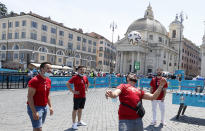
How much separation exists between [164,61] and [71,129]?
74.0m

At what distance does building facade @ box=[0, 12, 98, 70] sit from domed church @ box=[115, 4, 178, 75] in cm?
2130

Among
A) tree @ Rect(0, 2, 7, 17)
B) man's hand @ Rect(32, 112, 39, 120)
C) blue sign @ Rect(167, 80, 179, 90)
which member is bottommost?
blue sign @ Rect(167, 80, 179, 90)

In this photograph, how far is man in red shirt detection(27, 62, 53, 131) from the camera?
3.97 m

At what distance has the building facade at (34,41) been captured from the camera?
46656mm

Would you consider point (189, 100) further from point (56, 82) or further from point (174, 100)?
point (56, 82)

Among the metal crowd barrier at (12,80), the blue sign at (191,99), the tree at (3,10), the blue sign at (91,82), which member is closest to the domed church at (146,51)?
the tree at (3,10)

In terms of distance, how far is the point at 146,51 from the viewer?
74.8 m

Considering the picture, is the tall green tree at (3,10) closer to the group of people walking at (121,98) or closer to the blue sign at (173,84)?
the blue sign at (173,84)

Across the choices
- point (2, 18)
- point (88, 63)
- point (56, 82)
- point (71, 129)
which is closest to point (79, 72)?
point (71, 129)

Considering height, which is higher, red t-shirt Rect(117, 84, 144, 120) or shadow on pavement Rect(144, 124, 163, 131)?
red t-shirt Rect(117, 84, 144, 120)

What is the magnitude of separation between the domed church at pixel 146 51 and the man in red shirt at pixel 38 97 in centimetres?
6726

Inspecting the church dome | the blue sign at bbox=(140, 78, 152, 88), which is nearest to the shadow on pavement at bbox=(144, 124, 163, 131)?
the blue sign at bbox=(140, 78, 152, 88)

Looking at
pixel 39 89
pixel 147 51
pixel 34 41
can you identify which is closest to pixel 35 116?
pixel 39 89

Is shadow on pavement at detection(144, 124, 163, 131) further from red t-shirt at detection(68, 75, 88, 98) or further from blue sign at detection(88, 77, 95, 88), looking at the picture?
blue sign at detection(88, 77, 95, 88)
